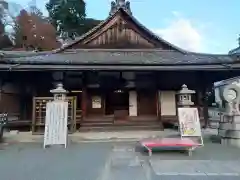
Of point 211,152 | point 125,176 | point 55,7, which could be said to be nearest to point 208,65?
point 211,152

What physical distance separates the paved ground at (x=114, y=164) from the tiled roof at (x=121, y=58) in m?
4.61

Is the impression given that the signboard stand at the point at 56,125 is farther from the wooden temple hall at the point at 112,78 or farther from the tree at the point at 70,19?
the tree at the point at 70,19

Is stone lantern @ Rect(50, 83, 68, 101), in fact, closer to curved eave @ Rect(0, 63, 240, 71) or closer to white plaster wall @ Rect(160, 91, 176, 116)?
curved eave @ Rect(0, 63, 240, 71)

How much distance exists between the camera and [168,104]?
12227mm

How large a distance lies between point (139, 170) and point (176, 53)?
9.96 meters

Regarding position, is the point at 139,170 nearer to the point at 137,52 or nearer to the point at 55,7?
the point at 137,52

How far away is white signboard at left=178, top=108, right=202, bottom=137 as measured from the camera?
772 cm

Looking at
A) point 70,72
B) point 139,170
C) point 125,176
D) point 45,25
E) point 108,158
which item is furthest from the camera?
point 45,25

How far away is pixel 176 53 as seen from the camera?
13.6m

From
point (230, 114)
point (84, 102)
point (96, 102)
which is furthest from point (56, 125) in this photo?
point (230, 114)

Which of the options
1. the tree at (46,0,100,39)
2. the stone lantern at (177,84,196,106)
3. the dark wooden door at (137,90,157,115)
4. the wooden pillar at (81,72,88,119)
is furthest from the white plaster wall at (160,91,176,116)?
the tree at (46,0,100,39)

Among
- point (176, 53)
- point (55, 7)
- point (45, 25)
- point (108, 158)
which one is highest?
point (55, 7)

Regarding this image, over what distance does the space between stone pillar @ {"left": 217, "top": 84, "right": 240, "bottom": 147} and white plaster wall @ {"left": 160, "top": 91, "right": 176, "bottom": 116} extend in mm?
4266

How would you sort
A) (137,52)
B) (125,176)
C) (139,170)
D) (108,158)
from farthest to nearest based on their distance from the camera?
1. (137,52)
2. (108,158)
3. (139,170)
4. (125,176)
